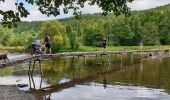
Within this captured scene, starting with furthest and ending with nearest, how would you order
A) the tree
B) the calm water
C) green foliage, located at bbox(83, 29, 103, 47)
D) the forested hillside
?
green foliage, located at bbox(83, 29, 103, 47) → the forested hillside → the calm water → the tree

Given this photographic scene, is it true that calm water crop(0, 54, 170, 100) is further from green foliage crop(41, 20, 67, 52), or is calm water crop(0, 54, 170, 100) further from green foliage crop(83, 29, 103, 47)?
green foliage crop(83, 29, 103, 47)

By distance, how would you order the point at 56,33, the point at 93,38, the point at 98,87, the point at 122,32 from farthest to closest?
1. the point at 93,38
2. the point at 122,32
3. the point at 56,33
4. the point at 98,87

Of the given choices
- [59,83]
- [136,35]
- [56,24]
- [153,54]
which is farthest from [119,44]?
[59,83]

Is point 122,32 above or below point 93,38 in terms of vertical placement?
above

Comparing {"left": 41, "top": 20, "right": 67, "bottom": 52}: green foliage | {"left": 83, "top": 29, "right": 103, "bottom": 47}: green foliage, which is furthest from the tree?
{"left": 83, "top": 29, "right": 103, "bottom": 47}: green foliage

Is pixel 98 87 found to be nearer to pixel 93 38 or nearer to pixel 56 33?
pixel 56 33

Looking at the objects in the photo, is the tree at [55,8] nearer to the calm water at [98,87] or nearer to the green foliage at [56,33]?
the calm water at [98,87]

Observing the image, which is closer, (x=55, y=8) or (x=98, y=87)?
(x=55, y=8)

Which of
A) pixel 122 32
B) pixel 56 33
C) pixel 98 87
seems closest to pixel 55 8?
pixel 98 87

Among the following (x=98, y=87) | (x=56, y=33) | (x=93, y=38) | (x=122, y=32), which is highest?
(x=56, y=33)

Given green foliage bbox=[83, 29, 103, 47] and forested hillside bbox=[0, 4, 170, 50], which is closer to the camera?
forested hillside bbox=[0, 4, 170, 50]

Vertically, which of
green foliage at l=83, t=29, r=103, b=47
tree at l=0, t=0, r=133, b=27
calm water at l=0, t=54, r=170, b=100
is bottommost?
calm water at l=0, t=54, r=170, b=100

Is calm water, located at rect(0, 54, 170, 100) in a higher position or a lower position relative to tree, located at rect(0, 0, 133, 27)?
lower

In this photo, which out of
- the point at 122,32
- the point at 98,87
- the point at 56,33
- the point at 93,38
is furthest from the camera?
the point at 93,38
